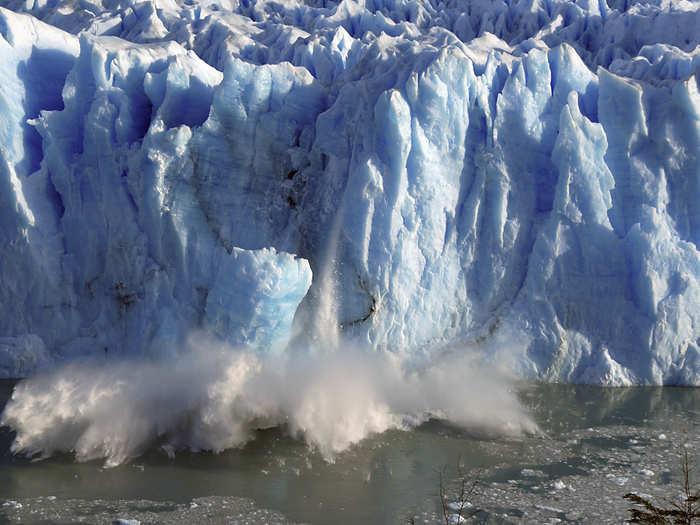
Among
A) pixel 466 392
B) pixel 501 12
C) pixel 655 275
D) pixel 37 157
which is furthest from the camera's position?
pixel 501 12

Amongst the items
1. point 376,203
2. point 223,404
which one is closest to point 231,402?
point 223,404

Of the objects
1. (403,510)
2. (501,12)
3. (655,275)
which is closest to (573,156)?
(655,275)

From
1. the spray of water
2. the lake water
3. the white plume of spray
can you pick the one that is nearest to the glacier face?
the white plume of spray

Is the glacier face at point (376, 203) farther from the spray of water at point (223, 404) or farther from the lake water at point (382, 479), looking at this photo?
the lake water at point (382, 479)

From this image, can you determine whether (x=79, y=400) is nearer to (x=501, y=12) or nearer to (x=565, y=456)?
(x=565, y=456)

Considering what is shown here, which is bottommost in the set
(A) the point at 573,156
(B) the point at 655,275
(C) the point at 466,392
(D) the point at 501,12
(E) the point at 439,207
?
(C) the point at 466,392

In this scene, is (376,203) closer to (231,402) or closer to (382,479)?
(231,402)

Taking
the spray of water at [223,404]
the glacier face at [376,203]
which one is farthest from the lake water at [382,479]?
the glacier face at [376,203]
